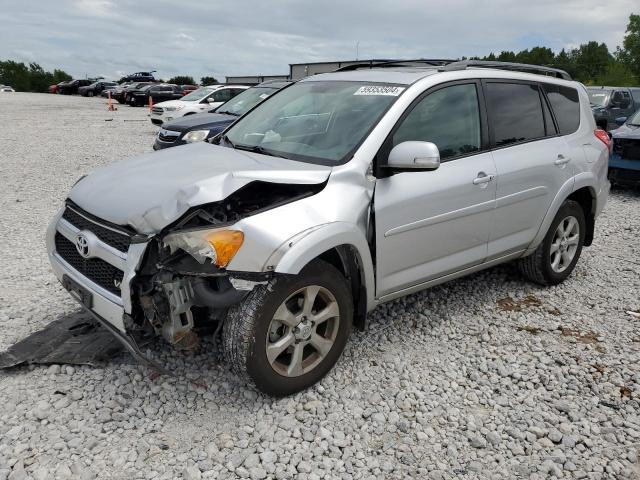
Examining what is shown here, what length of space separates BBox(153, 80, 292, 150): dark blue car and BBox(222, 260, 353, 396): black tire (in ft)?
21.8

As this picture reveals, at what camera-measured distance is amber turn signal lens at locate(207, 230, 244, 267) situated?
8.84 feet

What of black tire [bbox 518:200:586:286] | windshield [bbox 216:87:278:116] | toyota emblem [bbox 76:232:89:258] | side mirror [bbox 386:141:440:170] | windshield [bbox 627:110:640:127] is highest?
windshield [bbox 216:87:278:116]

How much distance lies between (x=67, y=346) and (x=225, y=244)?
5.33ft

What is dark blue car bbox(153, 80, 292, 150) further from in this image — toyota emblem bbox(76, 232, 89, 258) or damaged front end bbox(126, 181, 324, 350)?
damaged front end bbox(126, 181, 324, 350)

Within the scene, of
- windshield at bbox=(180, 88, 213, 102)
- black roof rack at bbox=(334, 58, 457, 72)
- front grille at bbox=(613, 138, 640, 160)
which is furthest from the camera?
windshield at bbox=(180, 88, 213, 102)

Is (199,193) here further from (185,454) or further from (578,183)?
(578,183)

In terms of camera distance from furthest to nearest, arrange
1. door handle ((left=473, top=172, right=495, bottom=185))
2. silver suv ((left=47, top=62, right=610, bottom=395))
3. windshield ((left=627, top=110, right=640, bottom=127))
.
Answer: windshield ((left=627, top=110, right=640, bottom=127)) < door handle ((left=473, top=172, right=495, bottom=185)) < silver suv ((left=47, top=62, right=610, bottom=395))

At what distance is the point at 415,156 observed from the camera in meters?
3.14

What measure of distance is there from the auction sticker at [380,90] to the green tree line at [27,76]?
8590 centimetres

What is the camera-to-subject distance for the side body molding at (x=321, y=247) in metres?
2.75

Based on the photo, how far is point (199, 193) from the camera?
2.81 meters

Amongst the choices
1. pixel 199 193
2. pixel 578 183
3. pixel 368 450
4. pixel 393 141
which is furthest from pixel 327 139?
pixel 578 183

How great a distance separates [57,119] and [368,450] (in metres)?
22.3

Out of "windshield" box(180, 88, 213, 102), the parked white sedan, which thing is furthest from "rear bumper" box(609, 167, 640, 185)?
"windshield" box(180, 88, 213, 102)
